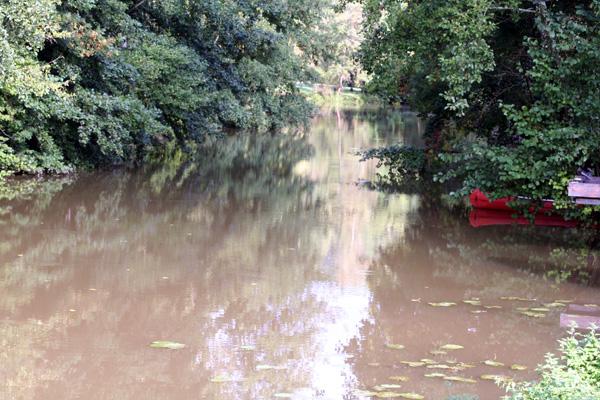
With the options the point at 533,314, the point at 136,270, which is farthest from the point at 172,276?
the point at 533,314

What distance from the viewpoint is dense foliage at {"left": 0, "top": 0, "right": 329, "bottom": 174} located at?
1852 cm

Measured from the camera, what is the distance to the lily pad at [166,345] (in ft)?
28.3

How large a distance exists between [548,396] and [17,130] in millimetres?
17267

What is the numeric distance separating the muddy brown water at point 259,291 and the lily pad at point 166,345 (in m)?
0.14

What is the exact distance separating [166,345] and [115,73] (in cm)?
1509

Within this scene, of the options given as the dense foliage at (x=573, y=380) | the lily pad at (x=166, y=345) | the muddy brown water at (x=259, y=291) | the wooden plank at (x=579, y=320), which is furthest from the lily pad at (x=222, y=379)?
the wooden plank at (x=579, y=320)

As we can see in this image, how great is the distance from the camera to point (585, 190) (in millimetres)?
11984

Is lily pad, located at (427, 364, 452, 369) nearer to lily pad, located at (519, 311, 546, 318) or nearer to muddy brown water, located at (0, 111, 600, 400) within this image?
muddy brown water, located at (0, 111, 600, 400)

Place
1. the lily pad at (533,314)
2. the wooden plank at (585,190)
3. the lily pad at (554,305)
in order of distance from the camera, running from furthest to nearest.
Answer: the wooden plank at (585,190)
the lily pad at (554,305)
the lily pad at (533,314)

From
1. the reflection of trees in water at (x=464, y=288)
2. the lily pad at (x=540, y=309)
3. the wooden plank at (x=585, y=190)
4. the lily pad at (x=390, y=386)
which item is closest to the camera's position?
the lily pad at (x=390, y=386)

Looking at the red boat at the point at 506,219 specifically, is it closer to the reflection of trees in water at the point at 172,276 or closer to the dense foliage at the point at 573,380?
the reflection of trees in water at the point at 172,276

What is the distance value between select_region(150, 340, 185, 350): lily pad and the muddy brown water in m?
0.14

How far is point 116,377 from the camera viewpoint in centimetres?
775

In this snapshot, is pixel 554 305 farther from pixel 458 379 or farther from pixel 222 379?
pixel 222 379
